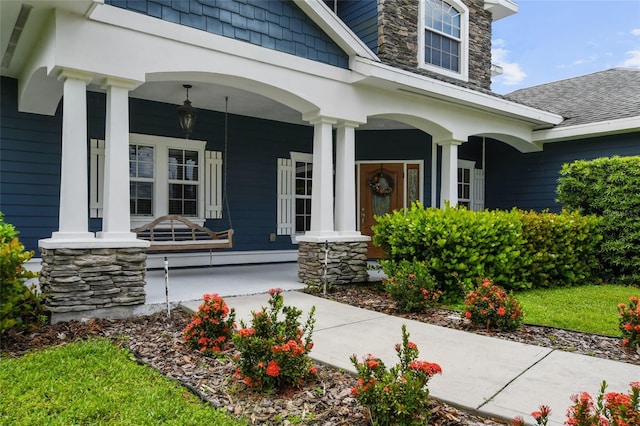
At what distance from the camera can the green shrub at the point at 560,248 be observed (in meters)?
6.66

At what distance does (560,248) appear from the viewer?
7016 millimetres

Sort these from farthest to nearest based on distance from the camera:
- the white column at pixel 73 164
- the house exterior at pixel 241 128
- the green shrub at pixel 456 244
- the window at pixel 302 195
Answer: the window at pixel 302 195
the green shrub at pixel 456 244
the house exterior at pixel 241 128
the white column at pixel 73 164

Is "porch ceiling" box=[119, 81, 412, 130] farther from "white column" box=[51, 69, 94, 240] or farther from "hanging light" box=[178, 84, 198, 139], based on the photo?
"white column" box=[51, 69, 94, 240]

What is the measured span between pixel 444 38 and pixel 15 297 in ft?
28.7

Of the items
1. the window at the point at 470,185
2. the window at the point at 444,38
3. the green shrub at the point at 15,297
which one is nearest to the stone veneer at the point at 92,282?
the green shrub at the point at 15,297

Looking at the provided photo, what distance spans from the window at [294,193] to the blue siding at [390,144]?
1442mm

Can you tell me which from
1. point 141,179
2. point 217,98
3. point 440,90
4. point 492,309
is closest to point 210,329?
point 492,309

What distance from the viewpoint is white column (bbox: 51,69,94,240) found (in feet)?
14.0

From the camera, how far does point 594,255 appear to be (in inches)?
299

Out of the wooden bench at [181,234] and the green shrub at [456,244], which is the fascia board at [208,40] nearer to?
the green shrub at [456,244]

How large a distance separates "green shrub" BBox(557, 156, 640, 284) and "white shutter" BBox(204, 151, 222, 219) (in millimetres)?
6529

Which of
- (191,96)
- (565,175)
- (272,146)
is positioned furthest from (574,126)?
(191,96)

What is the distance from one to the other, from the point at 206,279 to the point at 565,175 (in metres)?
6.87

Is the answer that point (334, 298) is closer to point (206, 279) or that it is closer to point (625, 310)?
→ point (206, 279)
